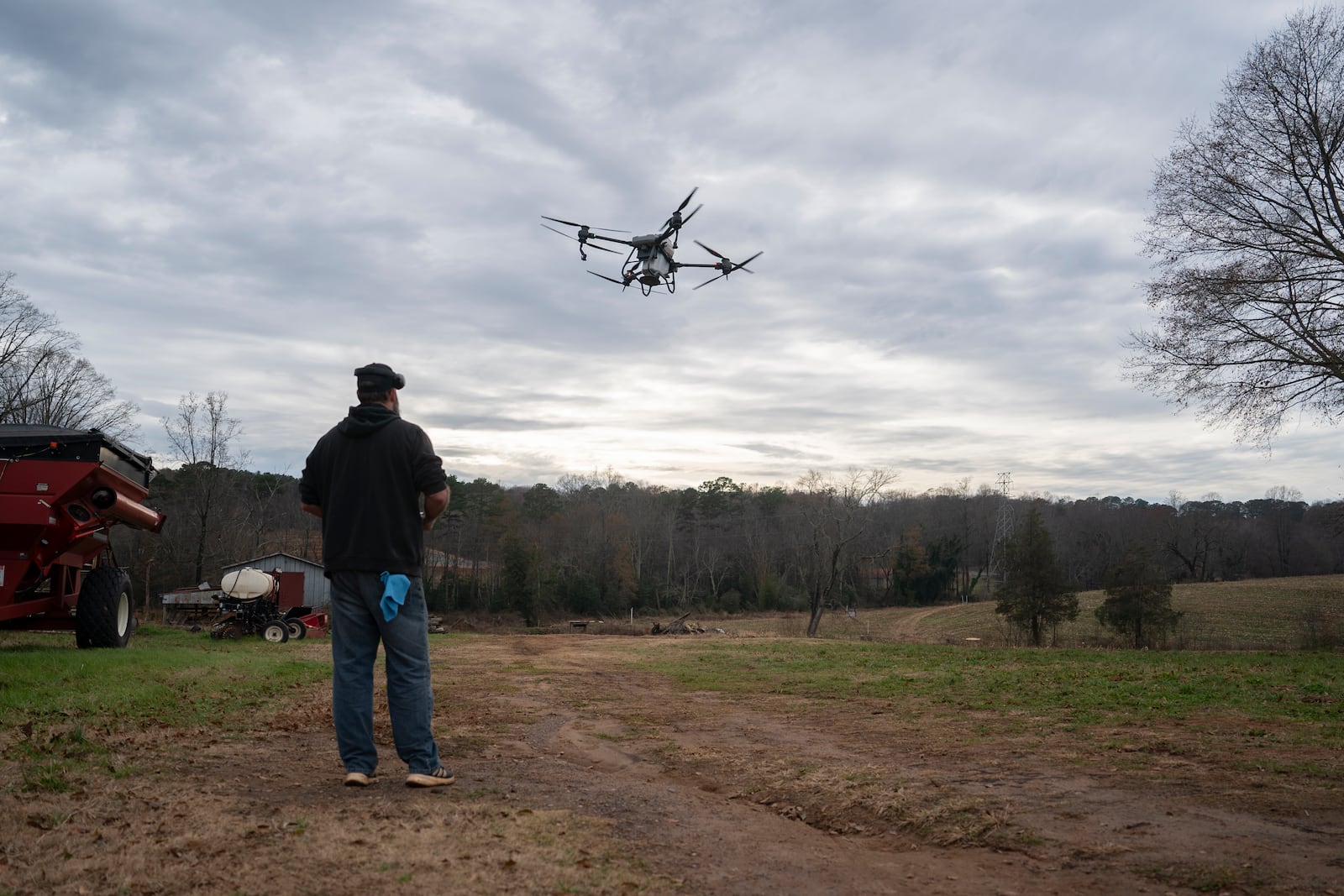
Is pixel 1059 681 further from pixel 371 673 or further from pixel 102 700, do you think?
pixel 102 700

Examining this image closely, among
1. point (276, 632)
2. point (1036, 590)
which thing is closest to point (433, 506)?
point (276, 632)

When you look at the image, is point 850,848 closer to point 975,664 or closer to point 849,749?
point 849,749

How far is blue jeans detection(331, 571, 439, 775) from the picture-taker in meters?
4.54

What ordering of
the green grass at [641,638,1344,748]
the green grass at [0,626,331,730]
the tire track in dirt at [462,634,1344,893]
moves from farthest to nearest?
the green grass at [641,638,1344,748] < the green grass at [0,626,331,730] < the tire track in dirt at [462,634,1344,893]

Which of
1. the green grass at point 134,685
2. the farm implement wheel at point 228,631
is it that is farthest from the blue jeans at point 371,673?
the farm implement wheel at point 228,631

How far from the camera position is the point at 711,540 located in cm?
9069

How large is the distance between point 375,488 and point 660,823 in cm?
220

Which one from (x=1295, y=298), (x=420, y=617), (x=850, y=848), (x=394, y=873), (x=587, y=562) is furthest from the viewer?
(x=587, y=562)

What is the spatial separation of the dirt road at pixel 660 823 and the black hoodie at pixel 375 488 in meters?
1.15

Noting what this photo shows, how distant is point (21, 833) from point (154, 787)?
0.82 m

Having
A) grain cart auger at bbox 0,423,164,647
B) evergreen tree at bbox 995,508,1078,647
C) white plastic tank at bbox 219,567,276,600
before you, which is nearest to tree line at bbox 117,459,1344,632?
evergreen tree at bbox 995,508,1078,647

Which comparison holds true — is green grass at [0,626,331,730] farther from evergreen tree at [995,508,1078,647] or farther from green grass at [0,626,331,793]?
evergreen tree at [995,508,1078,647]

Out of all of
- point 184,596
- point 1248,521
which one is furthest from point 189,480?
point 1248,521

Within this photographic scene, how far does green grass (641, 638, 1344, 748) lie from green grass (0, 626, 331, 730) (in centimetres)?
551
